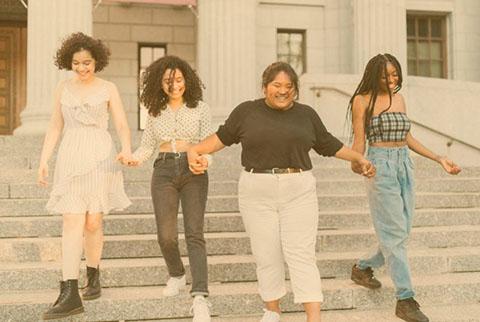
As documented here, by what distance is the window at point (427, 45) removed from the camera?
14922 mm

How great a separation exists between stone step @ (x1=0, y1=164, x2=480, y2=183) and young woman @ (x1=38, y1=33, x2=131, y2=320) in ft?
9.52

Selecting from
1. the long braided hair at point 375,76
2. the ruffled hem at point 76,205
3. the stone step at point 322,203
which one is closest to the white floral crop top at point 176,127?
the ruffled hem at point 76,205

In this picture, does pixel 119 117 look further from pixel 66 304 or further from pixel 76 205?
pixel 66 304

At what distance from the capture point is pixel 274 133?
392cm

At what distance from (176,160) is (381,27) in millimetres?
9561

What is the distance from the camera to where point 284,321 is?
4.55 metres

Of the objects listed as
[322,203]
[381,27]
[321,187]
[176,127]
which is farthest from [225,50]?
[176,127]

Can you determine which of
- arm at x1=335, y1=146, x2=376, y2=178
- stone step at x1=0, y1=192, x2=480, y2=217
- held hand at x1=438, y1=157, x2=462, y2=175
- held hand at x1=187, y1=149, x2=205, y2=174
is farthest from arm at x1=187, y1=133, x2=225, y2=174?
stone step at x1=0, y1=192, x2=480, y2=217

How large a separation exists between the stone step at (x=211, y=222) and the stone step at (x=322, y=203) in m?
0.12

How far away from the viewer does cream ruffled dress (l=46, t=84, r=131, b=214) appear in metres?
4.36

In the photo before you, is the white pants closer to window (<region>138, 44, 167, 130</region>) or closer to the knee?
the knee

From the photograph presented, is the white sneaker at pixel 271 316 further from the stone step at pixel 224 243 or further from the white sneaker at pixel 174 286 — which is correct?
the stone step at pixel 224 243

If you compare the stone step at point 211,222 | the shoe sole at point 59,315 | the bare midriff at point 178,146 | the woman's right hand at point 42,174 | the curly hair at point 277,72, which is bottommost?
the shoe sole at point 59,315

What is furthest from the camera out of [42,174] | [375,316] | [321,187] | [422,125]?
[422,125]
